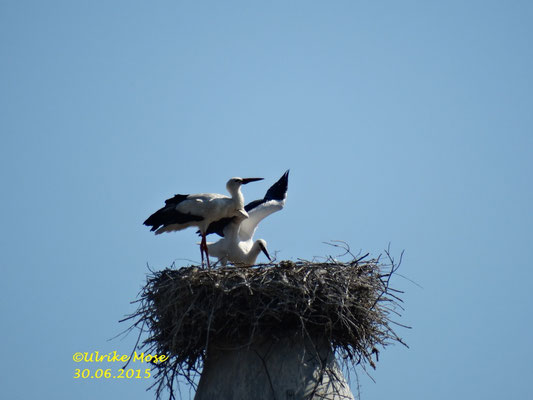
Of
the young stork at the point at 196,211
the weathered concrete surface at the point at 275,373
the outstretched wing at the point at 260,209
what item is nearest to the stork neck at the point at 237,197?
the young stork at the point at 196,211

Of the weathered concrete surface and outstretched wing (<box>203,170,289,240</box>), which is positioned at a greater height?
outstretched wing (<box>203,170,289,240</box>)

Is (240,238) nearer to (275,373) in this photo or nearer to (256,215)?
(256,215)

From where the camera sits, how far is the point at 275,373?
25.8 ft

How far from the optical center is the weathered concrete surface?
25.5ft

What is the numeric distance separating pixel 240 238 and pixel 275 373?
10.3ft

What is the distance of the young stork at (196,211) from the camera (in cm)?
984

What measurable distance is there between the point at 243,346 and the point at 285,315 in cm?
47

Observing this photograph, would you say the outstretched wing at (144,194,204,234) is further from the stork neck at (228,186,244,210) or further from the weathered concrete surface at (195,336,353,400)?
the weathered concrete surface at (195,336,353,400)

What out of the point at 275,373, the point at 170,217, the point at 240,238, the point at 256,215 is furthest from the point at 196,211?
the point at 275,373

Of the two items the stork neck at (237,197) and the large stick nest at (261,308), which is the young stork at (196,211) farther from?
the large stick nest at (261,308)

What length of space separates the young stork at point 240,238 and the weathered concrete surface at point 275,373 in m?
1.49

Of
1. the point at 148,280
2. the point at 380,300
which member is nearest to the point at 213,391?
the point at 148,280

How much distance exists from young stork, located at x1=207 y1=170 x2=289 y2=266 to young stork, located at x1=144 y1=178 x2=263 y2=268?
0.51 feet

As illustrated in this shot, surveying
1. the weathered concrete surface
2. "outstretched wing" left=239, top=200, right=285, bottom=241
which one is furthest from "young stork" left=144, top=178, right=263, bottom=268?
the weathered concrete surface
